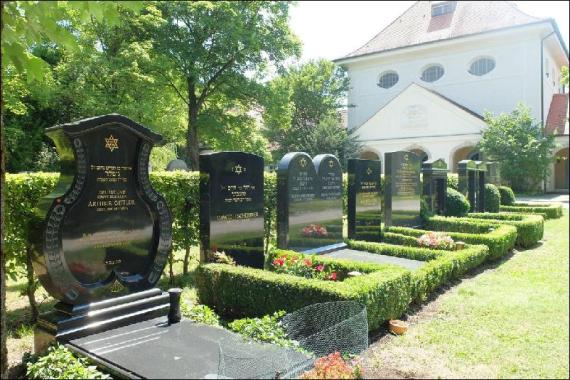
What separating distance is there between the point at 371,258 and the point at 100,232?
525 centimetres

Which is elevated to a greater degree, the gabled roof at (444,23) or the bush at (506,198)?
the gabled roof at (444,23)

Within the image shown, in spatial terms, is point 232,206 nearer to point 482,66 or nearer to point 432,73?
point 482,66

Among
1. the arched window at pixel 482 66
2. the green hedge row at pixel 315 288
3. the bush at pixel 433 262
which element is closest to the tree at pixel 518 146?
the arched window at pixel 482 66

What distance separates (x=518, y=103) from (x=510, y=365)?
2811 centimetres

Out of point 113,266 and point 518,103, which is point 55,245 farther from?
point 518,103

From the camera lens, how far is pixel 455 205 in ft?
49.4

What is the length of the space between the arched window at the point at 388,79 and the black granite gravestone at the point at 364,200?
86.4 feet

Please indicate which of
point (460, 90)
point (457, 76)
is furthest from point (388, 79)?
point (460, 90)

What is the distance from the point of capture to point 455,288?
25.0ft

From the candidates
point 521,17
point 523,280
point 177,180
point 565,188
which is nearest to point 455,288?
point 523,280

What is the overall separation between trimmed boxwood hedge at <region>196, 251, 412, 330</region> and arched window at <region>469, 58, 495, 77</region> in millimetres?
29304

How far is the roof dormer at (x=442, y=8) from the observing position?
1312 inches

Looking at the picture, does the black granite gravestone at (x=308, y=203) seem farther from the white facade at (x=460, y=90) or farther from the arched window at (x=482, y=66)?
the arched window at (x=482, y=66)

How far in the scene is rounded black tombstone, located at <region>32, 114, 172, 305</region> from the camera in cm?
463
